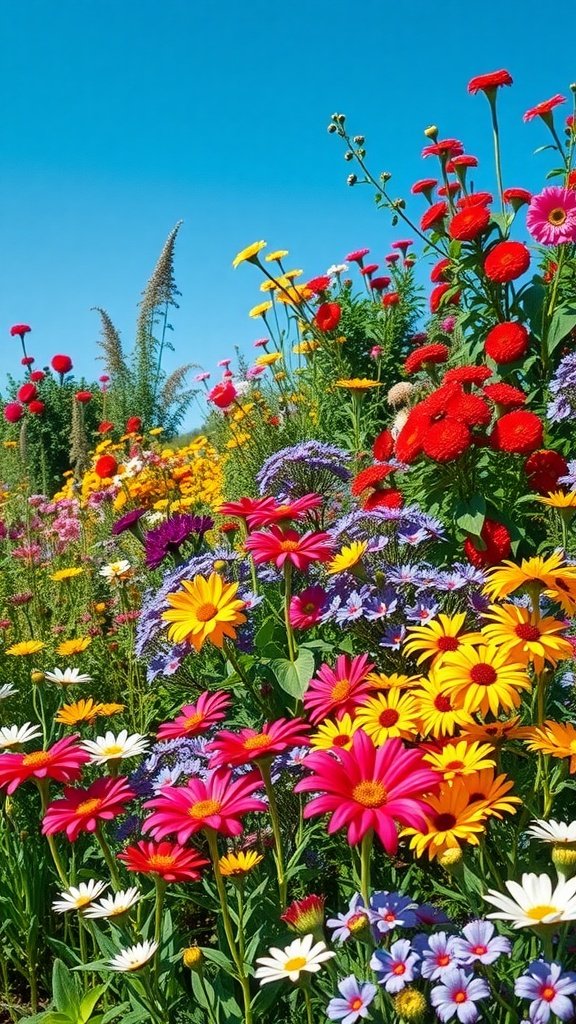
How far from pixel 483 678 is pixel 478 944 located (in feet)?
1.42

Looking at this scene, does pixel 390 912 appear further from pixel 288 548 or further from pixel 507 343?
pixel 507 343

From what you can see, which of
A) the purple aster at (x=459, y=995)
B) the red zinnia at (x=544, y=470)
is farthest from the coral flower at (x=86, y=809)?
the red zinnia at (x=544, y=470)

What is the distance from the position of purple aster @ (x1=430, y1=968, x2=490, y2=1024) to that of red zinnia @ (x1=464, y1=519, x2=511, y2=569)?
1.63m

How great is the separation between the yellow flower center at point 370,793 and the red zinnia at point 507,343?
2.42 meters

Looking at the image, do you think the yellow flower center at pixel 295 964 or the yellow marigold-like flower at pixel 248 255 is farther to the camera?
the yellow marigold-like flower at pixel 248 255

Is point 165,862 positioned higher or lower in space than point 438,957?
higher

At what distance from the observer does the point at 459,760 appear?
1491 mm

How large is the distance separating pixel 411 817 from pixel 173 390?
31.8 ft

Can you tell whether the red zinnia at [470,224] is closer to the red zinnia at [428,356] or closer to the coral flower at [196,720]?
the red zinnia at [428,356]

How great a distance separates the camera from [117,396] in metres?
12.4

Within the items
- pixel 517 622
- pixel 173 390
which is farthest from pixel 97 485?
pixel 173 390

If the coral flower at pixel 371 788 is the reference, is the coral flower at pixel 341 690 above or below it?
above

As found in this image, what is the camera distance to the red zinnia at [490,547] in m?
2.84

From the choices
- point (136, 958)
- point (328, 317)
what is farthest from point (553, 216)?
point (136, 958)
